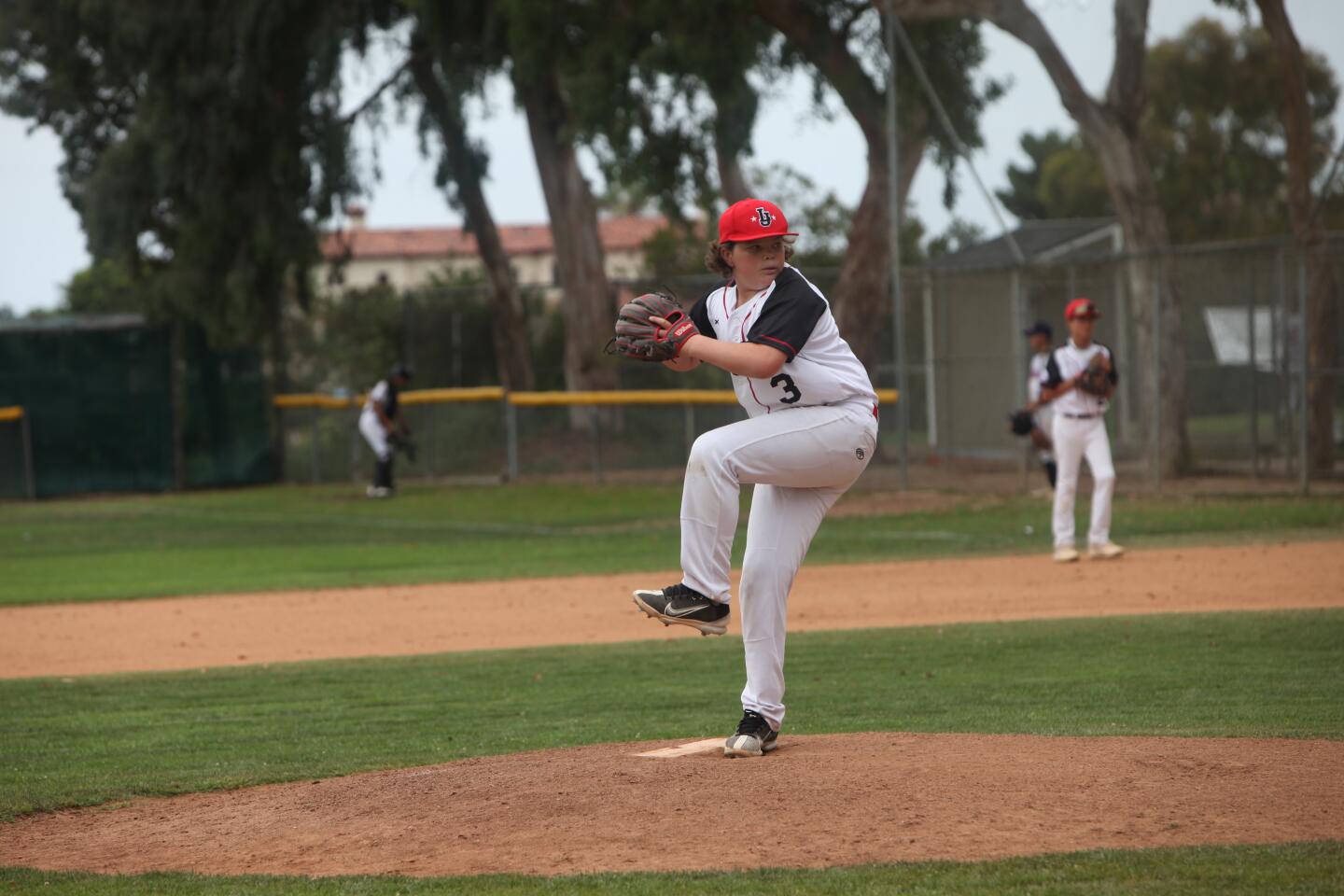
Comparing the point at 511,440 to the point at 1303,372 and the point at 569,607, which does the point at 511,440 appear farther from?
the point at 569,607

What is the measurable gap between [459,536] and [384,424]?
535 centimetres

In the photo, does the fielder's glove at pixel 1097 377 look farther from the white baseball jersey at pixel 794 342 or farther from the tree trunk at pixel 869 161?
the tree trunk at pixel 869 161

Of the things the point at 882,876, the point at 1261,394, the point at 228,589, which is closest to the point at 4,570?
the point at 228,589

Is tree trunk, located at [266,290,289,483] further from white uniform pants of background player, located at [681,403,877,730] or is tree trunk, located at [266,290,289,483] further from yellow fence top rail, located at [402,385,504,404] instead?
white uniform pants of background player, located at [681,403,877,730]

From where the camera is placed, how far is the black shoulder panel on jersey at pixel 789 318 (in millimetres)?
5699

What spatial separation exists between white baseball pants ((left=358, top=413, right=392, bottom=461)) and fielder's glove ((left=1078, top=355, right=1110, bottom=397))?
13418mm

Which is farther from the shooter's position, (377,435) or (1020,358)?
(377,435)

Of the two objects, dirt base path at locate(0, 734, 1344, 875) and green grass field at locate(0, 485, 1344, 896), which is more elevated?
dirt base path at locate(0, 734, 1344, 875)

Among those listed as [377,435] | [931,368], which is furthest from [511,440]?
[931,368]

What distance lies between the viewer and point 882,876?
14.5 feet

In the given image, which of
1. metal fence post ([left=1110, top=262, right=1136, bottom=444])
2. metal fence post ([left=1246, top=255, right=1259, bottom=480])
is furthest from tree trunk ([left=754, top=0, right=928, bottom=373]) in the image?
metal fence post ([left=1246, top=255, right=1259, bottom=480])

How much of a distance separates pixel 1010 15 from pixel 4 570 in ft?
49.5

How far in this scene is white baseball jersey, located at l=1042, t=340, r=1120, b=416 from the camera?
13930 mm

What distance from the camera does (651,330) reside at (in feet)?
19.2
